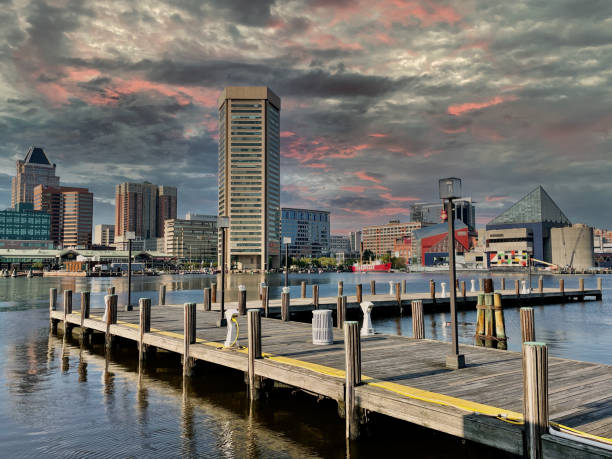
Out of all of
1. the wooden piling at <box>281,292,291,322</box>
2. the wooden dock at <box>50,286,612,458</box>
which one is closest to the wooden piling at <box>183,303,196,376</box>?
the wooden dock at <box>50,286,612,458</box>

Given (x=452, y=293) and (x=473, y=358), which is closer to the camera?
(x=452, y=293)

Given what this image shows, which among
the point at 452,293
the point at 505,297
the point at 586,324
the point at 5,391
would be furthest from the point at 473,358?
the point at 505,297

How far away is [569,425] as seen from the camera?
781cm

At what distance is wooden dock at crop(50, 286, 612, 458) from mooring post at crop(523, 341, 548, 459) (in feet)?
0.18

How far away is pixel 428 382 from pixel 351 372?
196 cm

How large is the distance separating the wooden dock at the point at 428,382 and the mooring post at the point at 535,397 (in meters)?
0.06

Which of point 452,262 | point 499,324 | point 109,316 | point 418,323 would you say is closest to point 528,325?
point 418,323

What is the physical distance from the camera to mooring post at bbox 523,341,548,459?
23.9 feet

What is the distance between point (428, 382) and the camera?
35.4 feet

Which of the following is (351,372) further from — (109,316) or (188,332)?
(109,316)

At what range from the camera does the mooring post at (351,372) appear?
10.3m

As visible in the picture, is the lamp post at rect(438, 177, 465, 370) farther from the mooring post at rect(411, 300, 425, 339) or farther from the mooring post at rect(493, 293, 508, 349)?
the mooring post at rect(493, 293, 508, 349)

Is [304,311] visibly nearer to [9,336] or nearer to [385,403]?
[9,336]

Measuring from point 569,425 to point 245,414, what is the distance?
875 centimetres
